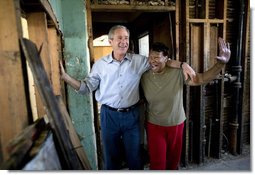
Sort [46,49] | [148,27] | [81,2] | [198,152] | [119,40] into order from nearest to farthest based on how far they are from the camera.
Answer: [46,49]
[119,40]
[81,2]
[198,152]
[148,27]

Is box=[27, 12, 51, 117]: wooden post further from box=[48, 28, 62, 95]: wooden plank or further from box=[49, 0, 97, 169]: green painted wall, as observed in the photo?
box=[49, 0, 97, 169]: green painted wall

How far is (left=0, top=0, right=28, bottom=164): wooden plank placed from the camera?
629mm

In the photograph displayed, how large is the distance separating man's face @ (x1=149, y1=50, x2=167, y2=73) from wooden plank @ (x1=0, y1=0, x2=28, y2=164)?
3.14 feet

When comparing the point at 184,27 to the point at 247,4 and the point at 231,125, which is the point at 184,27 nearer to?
the point at 247,4

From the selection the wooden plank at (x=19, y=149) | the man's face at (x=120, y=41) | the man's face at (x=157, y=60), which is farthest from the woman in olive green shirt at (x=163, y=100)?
the wooden plank at (x=19, y=149)

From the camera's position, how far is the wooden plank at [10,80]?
0.63m

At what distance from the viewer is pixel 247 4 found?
220 centimetres

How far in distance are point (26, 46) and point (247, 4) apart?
7.41 feet

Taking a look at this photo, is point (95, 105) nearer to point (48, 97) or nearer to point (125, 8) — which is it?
point (125, 8)

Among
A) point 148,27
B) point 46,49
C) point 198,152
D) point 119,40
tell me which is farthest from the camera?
point 148,27

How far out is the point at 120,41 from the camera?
4.77 feet

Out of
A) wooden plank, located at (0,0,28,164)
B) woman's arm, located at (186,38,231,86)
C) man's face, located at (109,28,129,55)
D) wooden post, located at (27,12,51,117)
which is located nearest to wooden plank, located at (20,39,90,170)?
wooden plank, located at (0,0,28,164)

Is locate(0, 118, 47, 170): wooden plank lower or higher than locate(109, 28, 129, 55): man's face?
lower

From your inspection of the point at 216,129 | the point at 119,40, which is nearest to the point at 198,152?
the point at 216,129
